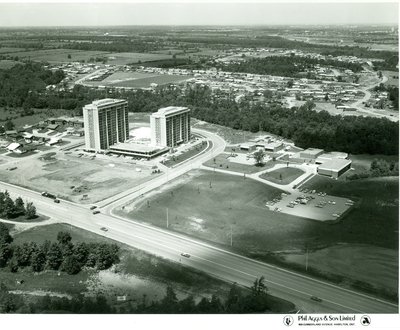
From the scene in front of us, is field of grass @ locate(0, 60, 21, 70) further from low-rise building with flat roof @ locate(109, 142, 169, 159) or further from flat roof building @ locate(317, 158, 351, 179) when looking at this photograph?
flat roof building @ locate(317, 158, 351, 179)

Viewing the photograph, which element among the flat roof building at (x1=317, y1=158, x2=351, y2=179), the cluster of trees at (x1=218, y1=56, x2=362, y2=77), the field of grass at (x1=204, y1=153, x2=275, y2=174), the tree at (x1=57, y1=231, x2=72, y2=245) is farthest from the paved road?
the cluster of trees at (x1=218, y1=56, x2=362, y2=77)

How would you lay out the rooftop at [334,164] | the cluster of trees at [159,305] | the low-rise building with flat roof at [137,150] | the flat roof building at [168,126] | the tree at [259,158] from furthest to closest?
→ the flat roof building at [168,126], the low-rise building with flat roof at [137,150], the tree at [259,158], the rooftop at [334,164], the cluster of trees at [159,305]

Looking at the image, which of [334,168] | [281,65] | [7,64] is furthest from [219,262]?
[7,64]

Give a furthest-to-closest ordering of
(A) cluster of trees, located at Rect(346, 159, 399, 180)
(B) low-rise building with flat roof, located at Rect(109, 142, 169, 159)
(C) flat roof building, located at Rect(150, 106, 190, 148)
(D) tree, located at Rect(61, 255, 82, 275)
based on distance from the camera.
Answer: (C) flat roof building, located at Rect(150, 106, 190, 148), (B) low-rise building with flat roof, located at Rect(109, 142, 169, 159), (A) cluster of trees, located at Rect(346, 159, 399, 180), (D) tree, located at Rect(61, 255, 82, 275)

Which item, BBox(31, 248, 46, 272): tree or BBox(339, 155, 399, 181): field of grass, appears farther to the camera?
BBox(339, 155, 399, 181): field of grass

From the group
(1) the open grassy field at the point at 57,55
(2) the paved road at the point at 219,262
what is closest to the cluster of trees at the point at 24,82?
(1) the open grassy field at the point at 57,55

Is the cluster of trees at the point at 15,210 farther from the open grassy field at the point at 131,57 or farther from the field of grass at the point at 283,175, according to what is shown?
the open grassy field at the point at 131,57
